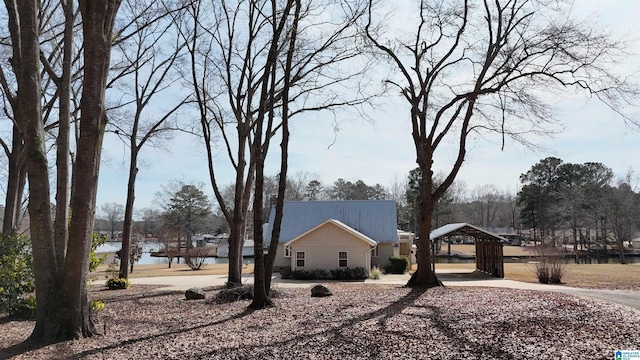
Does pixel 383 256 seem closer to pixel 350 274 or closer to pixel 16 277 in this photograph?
pixel 350 274

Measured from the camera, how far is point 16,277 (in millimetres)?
8938

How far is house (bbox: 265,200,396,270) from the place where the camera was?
84.0ft

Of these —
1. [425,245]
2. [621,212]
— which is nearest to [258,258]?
[425,245]

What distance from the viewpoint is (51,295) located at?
6.77 meters

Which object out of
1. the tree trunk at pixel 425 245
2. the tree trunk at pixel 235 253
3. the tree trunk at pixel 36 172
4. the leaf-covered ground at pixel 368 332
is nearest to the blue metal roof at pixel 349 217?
the tree trunk at pixel 235 253

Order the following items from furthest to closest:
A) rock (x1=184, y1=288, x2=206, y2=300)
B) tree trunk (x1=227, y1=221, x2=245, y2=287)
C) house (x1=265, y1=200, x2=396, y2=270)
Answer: house (x1=265, y1=200, x2=396, y2=270) < tree trunk (x1=227, y1=221, x2=245, y2=287) < rock (x1=184, y1=288, x2=206, y2=300)

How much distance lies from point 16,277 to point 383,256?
22.0 meters

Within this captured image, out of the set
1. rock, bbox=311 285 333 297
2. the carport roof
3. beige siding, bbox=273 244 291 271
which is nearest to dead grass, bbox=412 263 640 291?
the carport roof

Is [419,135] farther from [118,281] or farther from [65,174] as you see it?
[118,281]

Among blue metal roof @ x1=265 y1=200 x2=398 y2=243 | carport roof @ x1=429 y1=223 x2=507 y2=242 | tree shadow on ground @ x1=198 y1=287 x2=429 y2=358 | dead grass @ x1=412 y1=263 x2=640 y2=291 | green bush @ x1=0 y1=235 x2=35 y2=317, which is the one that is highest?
blue metal roof @ x1=265 y1=200 x2=398 y2=243

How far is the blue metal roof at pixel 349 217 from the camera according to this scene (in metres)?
28.7

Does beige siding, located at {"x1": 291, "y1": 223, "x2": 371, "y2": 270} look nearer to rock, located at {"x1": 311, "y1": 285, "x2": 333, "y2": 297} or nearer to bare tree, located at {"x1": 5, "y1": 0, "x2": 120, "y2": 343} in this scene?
rock, located at {"x1": 311, "y1": 285, "x2": 333, "y2": 297}

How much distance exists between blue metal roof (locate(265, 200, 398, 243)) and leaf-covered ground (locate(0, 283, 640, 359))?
739 inches

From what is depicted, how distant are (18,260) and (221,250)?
50690mm
